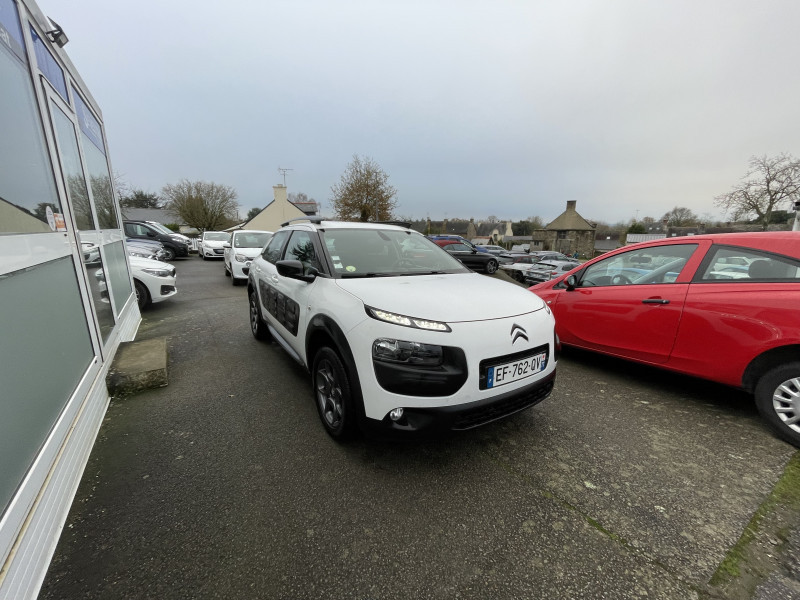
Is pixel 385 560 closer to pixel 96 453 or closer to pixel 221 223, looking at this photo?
pixel 96 453

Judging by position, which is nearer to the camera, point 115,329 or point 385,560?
point 385,560

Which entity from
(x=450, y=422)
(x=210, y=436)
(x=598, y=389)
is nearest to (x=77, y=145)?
(x=210, y=436)

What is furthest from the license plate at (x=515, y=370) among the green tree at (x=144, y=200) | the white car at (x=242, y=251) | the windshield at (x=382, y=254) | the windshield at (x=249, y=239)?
the green tree at (x=144, y=200)

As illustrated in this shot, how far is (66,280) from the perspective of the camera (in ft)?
8.29

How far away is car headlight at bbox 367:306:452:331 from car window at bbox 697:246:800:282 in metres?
2.67

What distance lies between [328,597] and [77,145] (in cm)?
510

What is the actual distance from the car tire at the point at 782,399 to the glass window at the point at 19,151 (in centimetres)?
503

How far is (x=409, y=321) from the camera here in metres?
1.94

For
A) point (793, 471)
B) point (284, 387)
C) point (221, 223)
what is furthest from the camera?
point (221, 223)

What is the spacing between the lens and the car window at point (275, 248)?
12.7ft

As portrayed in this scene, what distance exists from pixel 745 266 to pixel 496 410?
2550 mm

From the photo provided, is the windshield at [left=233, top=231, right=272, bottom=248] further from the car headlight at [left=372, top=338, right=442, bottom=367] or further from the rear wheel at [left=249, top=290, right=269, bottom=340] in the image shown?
the car headlight at [left=372, top=338, right=442, bottom=367]

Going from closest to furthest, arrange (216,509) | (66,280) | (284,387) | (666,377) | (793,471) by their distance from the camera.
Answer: (216,509) < (793,471) < (66,280) < (284,387) < (666,377)

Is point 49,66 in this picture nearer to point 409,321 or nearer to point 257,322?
point 257,322
